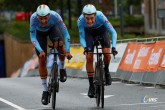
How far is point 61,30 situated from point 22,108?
1.73 m

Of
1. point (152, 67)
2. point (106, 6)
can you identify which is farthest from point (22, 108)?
point (106, 6)

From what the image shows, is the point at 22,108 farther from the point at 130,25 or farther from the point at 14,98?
the point at 130,25

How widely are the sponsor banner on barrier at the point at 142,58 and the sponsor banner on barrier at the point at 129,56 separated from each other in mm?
293

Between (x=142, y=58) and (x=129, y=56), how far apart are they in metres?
1.33

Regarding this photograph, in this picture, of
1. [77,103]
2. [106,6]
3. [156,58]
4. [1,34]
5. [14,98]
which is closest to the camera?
[77,103]

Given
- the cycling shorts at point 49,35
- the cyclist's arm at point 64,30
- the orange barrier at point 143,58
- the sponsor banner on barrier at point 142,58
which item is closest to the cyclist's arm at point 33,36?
the cycling shorts at point 49,35

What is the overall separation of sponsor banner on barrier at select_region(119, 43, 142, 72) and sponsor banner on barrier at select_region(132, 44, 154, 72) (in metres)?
0.29

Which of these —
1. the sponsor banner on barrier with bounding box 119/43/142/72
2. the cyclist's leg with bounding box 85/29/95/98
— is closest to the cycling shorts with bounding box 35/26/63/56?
the cyclist's leg with bounding box 85/29/95/98

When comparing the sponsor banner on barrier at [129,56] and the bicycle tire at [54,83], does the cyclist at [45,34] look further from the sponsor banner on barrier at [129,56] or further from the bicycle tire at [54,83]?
the sponsor banner on barrier at [129,56]

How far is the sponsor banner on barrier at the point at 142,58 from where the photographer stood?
18.9 metres

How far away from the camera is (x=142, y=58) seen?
759 inches

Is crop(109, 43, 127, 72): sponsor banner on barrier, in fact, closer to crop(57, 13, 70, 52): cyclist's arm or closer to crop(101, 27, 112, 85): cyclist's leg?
crop(101, 27, 112, 85): cyclist's leg

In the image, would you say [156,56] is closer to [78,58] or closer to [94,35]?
[94,35]

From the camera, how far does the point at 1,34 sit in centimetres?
6731
